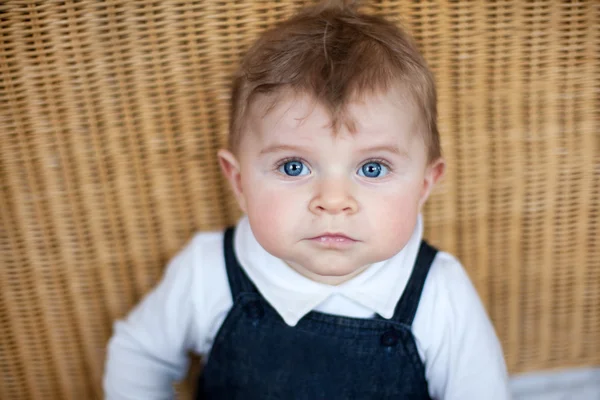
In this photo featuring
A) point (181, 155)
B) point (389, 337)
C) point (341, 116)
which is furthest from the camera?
point (181, 155)

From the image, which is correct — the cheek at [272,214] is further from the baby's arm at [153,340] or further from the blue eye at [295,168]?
the baby's arm at [153,340]

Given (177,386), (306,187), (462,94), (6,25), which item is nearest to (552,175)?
(462,94)

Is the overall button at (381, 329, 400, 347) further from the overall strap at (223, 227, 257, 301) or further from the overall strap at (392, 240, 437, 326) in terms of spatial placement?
the overall strap at (223, 227, 257, 301)

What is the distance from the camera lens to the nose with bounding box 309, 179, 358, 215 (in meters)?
0.74

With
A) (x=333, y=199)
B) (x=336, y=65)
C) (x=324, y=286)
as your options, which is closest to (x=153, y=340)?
(x=324, y=286)

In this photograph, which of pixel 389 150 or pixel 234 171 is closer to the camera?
pixel 389 150

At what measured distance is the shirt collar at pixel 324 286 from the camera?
33.8 inches

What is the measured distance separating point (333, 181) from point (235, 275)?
0.25m

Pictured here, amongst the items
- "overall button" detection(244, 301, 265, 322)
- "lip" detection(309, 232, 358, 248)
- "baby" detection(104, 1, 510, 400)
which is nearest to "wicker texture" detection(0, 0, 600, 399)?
"baby" detection(104, 1, 510, 400)

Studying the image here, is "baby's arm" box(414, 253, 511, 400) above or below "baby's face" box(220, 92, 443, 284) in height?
below

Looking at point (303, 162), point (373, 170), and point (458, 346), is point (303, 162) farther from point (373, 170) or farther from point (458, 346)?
point (458, 346)

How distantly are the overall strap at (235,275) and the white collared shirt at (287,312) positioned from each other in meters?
0.01

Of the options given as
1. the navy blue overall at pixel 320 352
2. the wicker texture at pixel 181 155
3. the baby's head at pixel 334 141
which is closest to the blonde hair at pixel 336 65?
the baby's head at pixel 334 141

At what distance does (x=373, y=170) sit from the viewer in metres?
0.79
